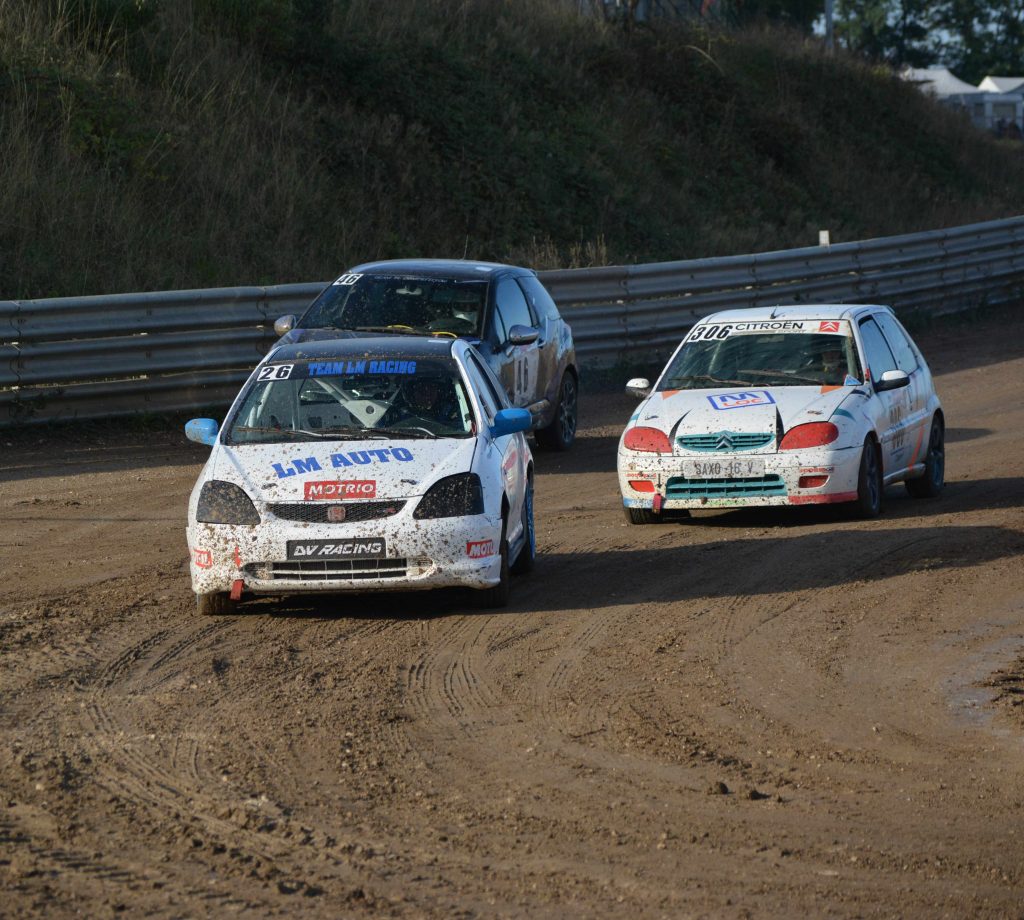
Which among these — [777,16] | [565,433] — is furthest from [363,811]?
[777,16]

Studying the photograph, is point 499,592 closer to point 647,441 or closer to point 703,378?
point 647,441

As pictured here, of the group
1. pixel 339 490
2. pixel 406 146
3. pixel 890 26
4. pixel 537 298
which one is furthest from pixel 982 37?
pixel 339 490

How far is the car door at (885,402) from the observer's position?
1239 centimetres

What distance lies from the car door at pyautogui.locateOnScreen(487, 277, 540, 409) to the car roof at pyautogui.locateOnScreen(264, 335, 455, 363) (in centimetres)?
371

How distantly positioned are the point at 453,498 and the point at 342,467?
2.06 ft

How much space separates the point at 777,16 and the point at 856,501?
184 feet

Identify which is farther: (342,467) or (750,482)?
(750,482)

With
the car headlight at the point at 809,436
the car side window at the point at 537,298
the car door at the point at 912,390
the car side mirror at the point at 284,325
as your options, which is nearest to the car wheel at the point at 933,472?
the car door at the point at 912,390

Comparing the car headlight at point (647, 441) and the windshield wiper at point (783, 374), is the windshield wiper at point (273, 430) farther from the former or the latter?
the windshield wiper at point (783, 374)

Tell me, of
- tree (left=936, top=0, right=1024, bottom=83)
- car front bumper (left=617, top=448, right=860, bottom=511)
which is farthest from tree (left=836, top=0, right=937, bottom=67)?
car front bumper (left=617, top=448, right=860, bottom=511)

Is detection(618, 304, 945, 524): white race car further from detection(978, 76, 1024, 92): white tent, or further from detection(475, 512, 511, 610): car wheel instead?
detection(978, 76, 1024, 92): white tent

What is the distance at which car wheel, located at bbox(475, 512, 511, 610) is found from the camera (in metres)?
9.17

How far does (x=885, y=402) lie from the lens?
494 inches

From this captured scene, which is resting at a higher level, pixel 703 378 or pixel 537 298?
pixel 537 298
